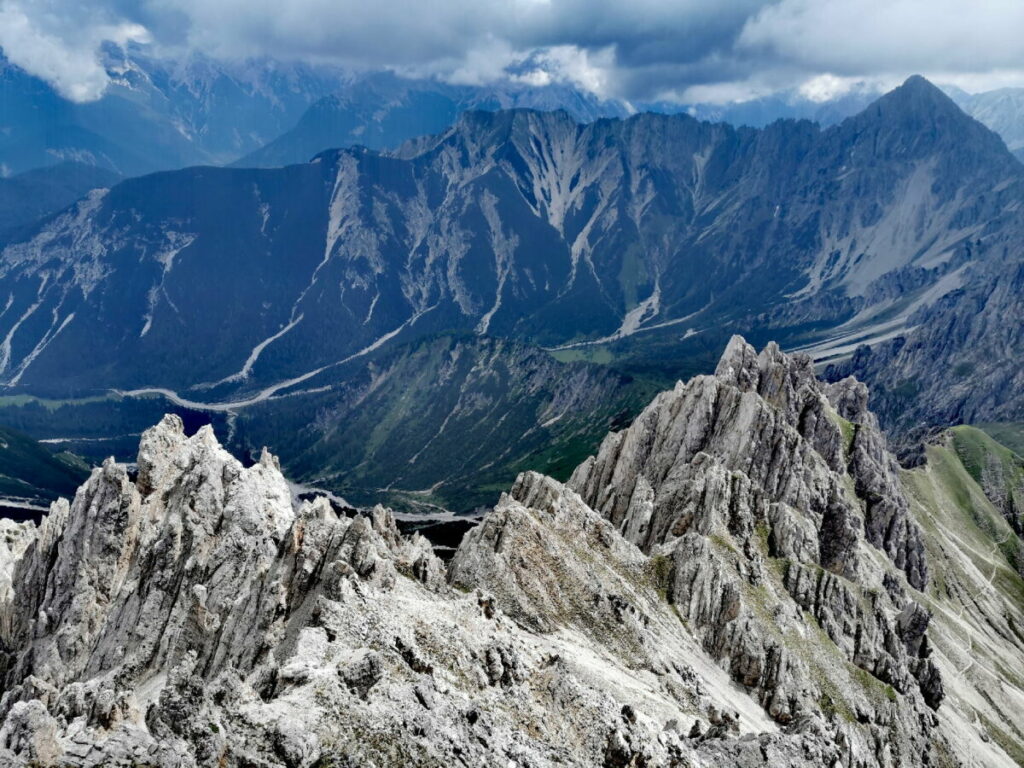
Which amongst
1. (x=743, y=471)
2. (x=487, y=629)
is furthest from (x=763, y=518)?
(x=487, y=629)

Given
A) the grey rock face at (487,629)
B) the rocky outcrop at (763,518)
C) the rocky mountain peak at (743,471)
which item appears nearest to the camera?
the grey rock face at (487,629)

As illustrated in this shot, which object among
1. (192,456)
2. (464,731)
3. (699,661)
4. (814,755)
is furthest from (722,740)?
(192,456)

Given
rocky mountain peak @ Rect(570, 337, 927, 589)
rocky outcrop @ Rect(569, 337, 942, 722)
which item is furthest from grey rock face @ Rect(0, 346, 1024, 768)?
rocky mountain peak @ Rect(570, 337, 927, 589)

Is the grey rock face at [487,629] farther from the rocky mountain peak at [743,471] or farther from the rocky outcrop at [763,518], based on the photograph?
the rocky mountain peak at [743,471]

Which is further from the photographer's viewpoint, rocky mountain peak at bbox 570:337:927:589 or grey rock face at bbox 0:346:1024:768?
rocky mountain peak at bbox 570:337:927:589

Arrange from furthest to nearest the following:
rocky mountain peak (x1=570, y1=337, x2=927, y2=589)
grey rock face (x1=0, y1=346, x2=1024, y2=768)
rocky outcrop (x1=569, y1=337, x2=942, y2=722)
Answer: rocky mountain peak (x1=570, y1=337, x2=927, y2=589), rocky outcrop (x1=569, y1=337, x2=942, y2=722), grey rock face (x1=0, y1=346, x2=1024, y2=768)

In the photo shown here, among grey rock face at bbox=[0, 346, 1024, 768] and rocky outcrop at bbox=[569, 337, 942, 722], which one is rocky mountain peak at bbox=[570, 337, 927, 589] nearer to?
rocky outcrop at bbox=[569, 337, 942, 722]

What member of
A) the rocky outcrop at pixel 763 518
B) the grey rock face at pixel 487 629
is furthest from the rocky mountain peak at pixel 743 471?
the grey rock face at pixel 487 629

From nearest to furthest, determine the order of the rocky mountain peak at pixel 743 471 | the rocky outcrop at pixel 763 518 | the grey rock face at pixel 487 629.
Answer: the grey rock face at pixel 487 629 → the rocky outcrop at pixel 763 518 → the rocky mountain peak at pixel 743 471

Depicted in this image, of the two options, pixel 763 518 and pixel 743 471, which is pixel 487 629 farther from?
pixel 743 471
